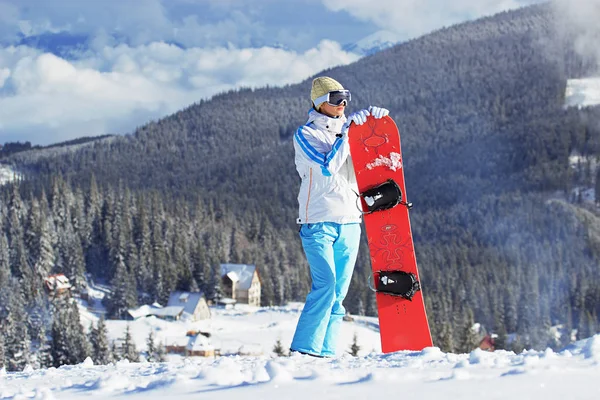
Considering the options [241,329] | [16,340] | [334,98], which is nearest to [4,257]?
[16,340]

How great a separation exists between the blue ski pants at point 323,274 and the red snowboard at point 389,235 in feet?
1.17

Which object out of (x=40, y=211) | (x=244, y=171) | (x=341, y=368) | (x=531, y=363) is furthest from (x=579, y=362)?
(x=244, y=171)

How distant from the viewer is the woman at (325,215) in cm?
596

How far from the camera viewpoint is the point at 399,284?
631cm

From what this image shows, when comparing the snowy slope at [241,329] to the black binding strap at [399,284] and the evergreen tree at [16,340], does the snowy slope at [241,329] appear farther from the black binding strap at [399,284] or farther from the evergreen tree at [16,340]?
the black binding strap at [399,284]

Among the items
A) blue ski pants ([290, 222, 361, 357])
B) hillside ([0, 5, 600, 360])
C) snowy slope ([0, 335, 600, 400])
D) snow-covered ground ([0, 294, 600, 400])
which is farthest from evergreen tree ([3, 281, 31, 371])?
snowy slope ([0, 335, 600, 400])

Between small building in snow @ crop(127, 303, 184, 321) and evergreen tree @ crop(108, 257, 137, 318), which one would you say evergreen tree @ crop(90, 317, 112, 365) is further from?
evergreen tree @ crop(108, 257, 137, 318)

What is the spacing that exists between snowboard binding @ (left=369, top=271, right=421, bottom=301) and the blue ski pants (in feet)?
1.31

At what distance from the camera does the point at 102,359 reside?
135 ft

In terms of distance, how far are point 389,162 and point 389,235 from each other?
70 centimetres

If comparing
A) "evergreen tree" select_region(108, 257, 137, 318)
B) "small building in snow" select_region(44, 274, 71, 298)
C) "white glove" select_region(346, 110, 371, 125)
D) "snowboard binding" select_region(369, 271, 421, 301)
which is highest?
"white glove" select_region(346, 110, 371, 125)

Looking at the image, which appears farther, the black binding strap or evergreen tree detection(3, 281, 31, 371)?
evergreen tree detection(3, 281, 31, 371)

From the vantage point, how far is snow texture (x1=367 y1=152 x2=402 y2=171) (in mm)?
6404

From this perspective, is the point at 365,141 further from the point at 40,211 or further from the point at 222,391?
the point at 40,211
